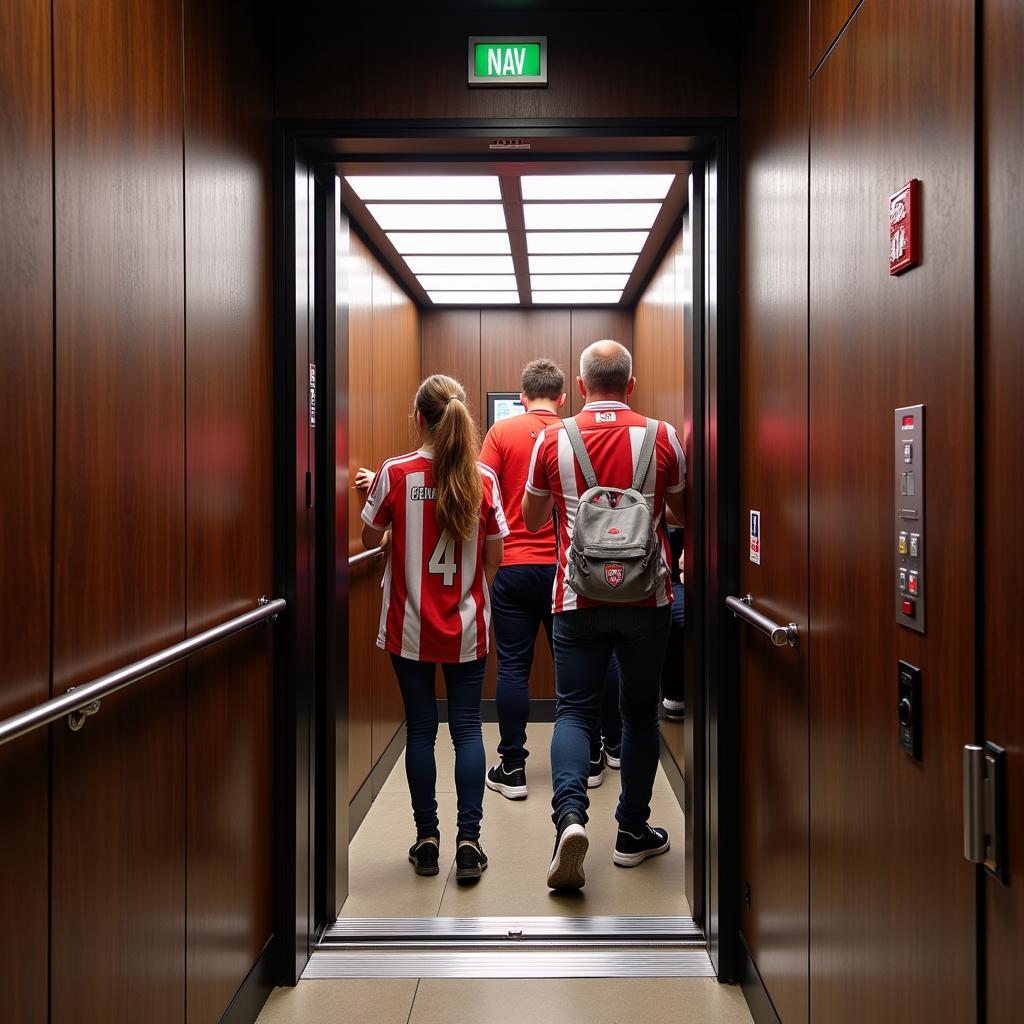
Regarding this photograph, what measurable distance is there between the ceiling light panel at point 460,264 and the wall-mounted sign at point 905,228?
125 inches

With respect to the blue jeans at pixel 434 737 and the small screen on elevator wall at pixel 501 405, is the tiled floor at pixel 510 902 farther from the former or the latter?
the small screen on elevator wall at pixel 501 405

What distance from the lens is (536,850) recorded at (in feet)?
10.8

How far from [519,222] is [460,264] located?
809mm

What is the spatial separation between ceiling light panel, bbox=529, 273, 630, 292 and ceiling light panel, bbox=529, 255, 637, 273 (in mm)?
94

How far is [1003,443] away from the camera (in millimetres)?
1032

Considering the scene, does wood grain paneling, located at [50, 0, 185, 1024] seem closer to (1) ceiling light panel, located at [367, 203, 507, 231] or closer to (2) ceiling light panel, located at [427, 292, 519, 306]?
(1) ceiling light panel, located at [367, 203, 507, 231]

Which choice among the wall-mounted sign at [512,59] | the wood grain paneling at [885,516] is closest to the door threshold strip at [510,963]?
the wood grain paneling at [885,516]

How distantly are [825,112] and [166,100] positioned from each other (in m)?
1.25

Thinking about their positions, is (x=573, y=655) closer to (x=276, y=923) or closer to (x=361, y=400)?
(x=276, y=923)

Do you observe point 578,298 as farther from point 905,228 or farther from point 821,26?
point 905,228

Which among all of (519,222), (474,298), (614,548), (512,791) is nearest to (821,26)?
(614,548)

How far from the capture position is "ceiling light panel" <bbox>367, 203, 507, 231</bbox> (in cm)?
356

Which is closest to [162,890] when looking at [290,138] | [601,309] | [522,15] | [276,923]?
[276,923]

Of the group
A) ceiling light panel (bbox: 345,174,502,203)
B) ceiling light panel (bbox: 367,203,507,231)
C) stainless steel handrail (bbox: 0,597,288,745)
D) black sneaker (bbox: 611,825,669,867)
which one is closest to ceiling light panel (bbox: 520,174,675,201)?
ceiling light panel (bbox: 345,174,502,203)
